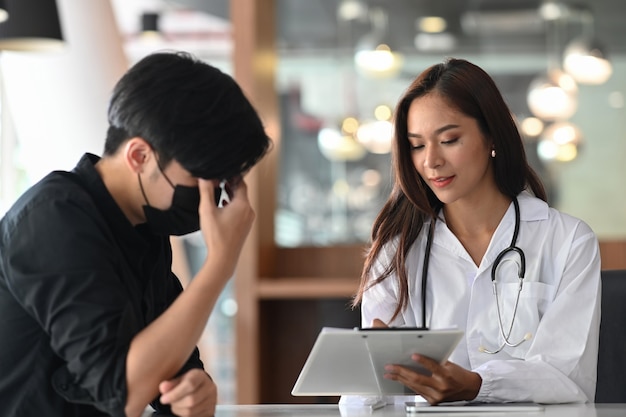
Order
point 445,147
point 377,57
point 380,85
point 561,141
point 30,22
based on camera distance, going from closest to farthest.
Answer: point 445,147 → point 30,22 → point 377,57 → point 561,141 → point 380,85

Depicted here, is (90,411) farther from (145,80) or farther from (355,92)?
(355,92)

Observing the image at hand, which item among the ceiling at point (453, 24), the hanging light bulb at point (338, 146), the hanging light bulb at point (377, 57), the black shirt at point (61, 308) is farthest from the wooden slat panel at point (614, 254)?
the hanging light bulb at point (338, 146)

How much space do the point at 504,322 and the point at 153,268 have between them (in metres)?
0.79

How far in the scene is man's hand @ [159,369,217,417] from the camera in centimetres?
156

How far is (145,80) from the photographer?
1.59 metres

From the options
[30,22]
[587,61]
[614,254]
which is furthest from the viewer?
[587,61]

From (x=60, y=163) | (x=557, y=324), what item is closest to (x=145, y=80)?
(x=557, y=324)

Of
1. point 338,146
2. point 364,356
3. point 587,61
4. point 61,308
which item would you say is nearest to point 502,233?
point 364,356

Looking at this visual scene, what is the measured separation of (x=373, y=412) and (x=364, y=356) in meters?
0.16

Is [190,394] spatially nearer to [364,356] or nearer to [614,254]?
[364,356]

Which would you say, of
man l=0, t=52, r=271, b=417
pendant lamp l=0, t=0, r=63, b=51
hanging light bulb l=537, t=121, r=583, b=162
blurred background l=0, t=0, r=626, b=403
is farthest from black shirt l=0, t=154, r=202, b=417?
hanging light bulb l=537, t=121, r=583, b=162

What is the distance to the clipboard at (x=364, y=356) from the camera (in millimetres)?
1611

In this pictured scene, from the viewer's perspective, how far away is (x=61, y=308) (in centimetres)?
149

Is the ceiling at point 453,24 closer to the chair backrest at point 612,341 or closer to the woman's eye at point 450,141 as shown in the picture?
the woman's eye at point 450,141
